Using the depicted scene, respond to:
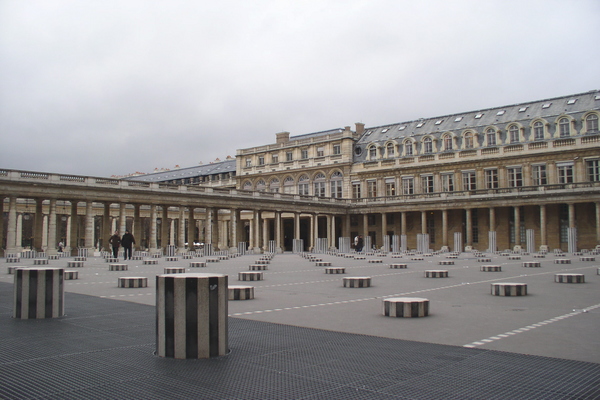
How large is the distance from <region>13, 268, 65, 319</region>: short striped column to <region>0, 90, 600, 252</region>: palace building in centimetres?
3957

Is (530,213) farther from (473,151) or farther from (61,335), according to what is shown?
(61,335)

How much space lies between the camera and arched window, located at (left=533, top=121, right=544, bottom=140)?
63134mm

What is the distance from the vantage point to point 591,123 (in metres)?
59.1

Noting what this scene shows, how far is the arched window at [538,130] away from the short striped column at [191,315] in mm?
64007

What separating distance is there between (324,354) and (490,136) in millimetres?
65382

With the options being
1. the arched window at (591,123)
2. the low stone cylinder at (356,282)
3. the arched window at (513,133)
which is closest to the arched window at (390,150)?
the arched window at (513,133)

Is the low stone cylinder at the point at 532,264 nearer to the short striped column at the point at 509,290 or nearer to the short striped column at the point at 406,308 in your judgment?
the short striped column at the point at 509,290

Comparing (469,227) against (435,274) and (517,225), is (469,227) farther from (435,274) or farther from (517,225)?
(435,274)

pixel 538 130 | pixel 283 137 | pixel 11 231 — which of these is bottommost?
pixel 11 231

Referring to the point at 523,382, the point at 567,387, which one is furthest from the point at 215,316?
the point at 567,387

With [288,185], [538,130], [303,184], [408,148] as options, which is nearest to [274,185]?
[288,185]

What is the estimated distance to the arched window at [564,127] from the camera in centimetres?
6106

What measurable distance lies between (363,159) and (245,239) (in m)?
24.7

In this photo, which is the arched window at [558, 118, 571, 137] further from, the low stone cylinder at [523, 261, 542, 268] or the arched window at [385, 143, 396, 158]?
the low stone cylinder at [523, 261, 542, 268]
